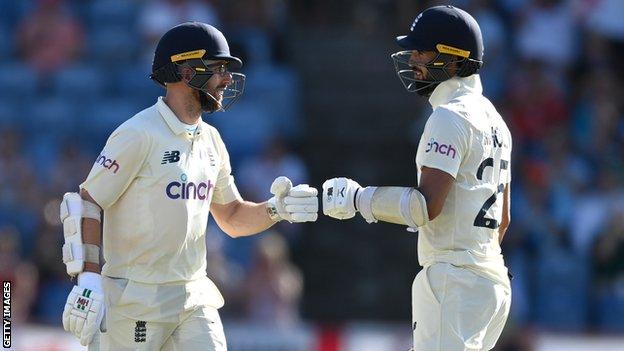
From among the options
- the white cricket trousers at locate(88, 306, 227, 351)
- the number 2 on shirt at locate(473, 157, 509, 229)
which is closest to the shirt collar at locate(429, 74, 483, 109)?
the number 2 on shirt at locate(473, 157, 509, 229)

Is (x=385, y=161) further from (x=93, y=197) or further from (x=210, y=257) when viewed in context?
(x=93, y=197)

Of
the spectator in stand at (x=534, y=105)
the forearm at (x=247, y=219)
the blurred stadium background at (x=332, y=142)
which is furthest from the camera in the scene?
the spectator in stand at (x=534, y=105)

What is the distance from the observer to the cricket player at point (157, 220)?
660 centimetres

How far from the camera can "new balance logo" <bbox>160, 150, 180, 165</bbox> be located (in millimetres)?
6707

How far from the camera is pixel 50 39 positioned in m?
14.4

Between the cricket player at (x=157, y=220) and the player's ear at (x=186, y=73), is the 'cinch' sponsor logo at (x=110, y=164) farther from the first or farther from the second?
the player's ear at (x=186, y=73)

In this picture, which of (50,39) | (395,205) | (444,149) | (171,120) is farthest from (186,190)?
(50,39)

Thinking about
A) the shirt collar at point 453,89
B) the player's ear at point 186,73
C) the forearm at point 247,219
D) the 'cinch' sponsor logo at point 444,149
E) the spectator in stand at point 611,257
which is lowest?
the spectator in stand at point 611,257

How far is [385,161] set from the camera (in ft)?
46.1

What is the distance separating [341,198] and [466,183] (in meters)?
0.61

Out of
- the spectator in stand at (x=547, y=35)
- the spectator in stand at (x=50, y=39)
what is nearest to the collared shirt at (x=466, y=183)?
the spectator in stand at (x=547, y=35)

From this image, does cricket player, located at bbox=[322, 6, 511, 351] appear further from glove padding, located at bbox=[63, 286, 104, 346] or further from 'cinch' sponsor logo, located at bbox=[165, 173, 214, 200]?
glove padding, located at bbox=[63, 286, 104, 346]

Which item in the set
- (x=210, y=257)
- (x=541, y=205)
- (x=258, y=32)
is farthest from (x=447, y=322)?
(x=258, y=32)

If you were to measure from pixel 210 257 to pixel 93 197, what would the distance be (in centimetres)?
553
